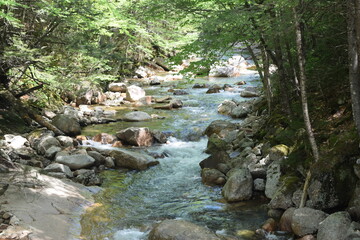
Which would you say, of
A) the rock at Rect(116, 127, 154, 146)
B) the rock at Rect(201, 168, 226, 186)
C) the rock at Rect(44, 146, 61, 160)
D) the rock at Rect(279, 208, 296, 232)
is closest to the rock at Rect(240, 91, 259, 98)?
the rock at Rect(116, 127, 154, 146)

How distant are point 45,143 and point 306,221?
30.0 feet

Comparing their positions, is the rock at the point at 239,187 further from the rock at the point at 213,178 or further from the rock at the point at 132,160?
the rock at the point at 132,160

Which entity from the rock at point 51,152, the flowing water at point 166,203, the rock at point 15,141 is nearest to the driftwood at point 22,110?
the rock at point 15,141

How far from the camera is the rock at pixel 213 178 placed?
9.27m

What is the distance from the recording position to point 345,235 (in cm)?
543

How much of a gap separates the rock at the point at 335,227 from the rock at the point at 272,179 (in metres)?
2.01

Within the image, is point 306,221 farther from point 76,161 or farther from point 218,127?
point 218,127

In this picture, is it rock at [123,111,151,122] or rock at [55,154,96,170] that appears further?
rock at [123,111,151,122]

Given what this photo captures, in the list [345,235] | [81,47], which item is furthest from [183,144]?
[345,235]

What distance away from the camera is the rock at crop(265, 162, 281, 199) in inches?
311

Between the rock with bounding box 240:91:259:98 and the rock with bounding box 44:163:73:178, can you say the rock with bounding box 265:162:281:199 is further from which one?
the rock with bounding box 240:91:259:98

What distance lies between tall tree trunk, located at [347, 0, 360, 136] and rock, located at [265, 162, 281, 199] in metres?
2.53

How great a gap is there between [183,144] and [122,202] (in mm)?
5560

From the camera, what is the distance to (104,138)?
13.6 m
